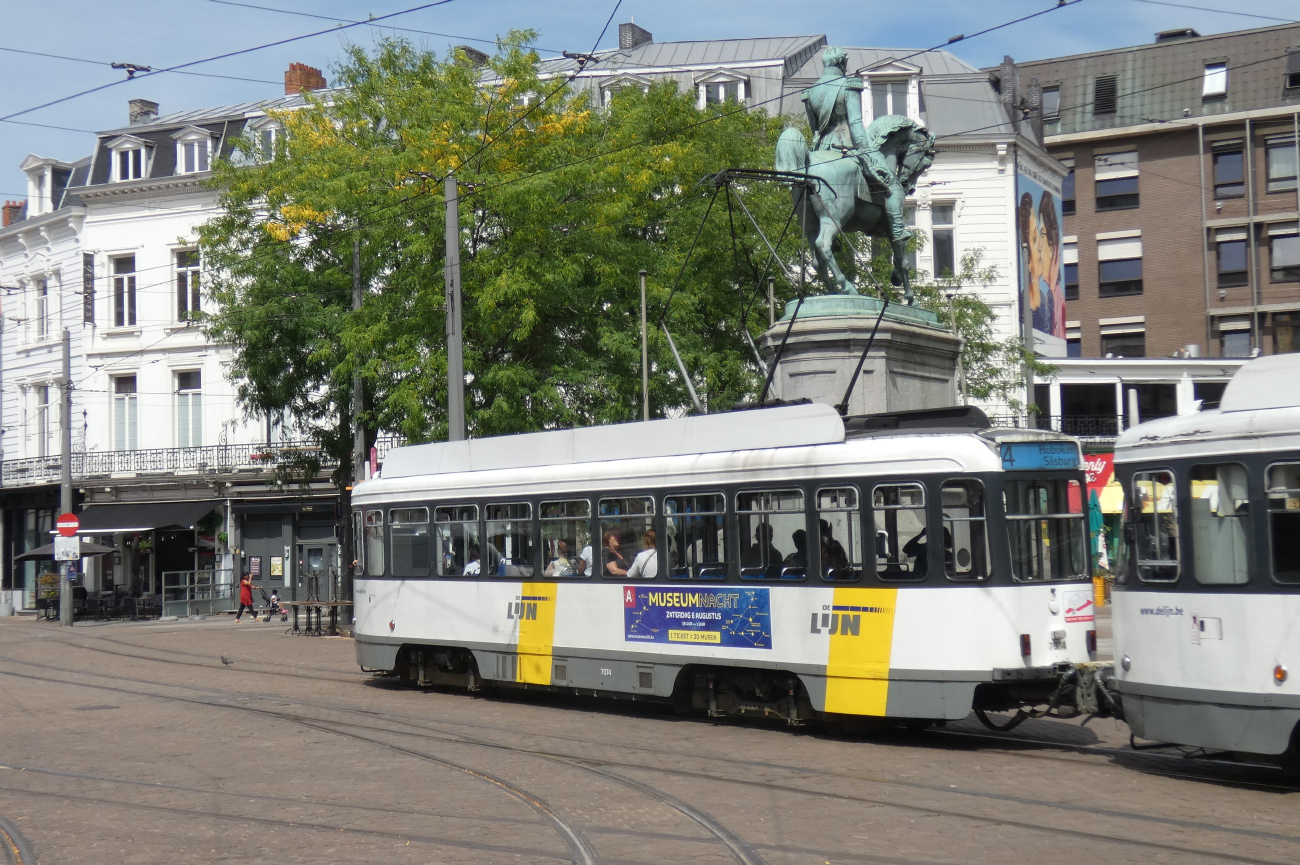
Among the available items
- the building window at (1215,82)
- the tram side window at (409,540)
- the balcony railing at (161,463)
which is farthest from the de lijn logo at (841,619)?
the building window at (1215,82)

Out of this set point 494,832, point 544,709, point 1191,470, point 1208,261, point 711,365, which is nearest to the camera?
point 494,832

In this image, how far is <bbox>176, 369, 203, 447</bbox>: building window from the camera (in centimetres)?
4519

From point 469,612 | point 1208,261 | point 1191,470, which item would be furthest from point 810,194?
point 1208,261

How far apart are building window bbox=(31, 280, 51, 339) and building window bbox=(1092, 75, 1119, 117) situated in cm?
3734

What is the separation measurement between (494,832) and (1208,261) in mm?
47979

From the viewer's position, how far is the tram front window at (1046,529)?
478 inches

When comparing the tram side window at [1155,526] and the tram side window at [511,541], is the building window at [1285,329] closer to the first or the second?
the tram side window at [511,541]

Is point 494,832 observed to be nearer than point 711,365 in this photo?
Yes

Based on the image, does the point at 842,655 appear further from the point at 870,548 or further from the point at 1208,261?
the point at 1208,261

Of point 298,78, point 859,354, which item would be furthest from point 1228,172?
point 859,354

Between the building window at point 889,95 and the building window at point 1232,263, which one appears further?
the building window at point 1232,263

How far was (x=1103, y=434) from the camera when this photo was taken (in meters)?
47.2

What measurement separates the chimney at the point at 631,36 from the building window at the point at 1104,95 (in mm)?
16659

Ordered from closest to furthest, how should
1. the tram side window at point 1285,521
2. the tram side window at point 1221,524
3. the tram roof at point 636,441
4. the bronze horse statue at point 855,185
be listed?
1. the tram side window at point 1285,521
2. the tram side window at point 1221,524
3. the tram roof at point 636,441
4. the bronze horse statue at point 855,185
